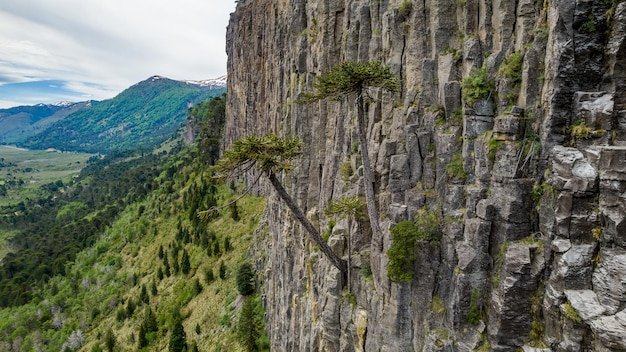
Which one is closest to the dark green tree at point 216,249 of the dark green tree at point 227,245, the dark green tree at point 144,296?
the dark green tree at point 227,245

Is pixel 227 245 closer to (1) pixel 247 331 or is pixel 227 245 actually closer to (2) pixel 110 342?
(1) pixel 247 331

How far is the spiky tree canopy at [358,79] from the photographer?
19484mm

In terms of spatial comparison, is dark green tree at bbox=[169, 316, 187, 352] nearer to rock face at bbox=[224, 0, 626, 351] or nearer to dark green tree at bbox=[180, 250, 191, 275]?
dark green tree at bbox=[180, 250, 191, 275]

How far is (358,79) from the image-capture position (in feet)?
66.7

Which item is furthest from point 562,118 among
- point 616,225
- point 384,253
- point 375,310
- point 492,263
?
point 375,310

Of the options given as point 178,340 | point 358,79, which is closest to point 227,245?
point 178,340

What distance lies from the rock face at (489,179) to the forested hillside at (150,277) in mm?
26412

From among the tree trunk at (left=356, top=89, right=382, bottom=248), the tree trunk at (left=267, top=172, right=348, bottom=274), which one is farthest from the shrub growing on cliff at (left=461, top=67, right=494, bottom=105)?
the tree trunk at (left=267, top=172, right=348, bottom=274)

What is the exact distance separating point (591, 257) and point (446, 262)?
5894 mm

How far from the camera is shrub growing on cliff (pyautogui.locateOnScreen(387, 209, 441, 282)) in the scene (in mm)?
17375

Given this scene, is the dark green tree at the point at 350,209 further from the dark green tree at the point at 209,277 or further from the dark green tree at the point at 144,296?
the dark green tree at the point at 144,296

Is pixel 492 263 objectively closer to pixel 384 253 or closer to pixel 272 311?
pixel 384 253

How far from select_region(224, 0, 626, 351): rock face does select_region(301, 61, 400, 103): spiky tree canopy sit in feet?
4.65

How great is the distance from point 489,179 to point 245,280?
4126cm
